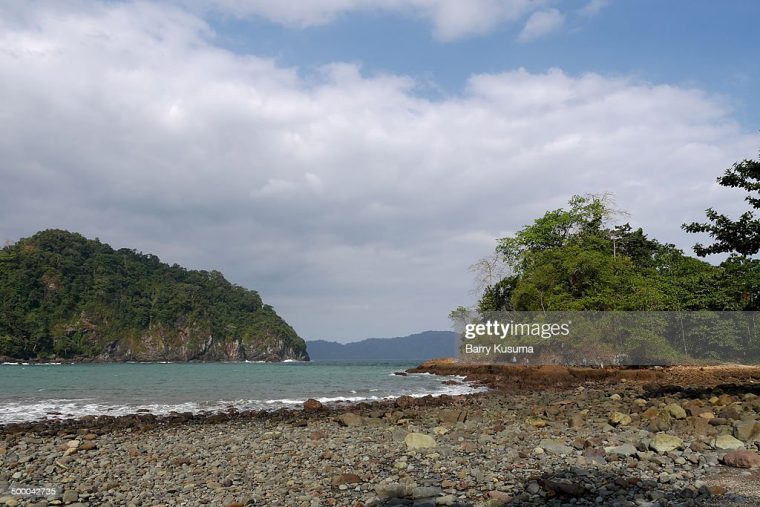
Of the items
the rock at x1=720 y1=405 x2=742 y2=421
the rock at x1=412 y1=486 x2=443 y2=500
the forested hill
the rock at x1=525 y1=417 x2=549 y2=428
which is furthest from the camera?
the forested hill

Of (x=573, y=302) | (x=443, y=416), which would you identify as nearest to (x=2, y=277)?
(x=573, y=302)

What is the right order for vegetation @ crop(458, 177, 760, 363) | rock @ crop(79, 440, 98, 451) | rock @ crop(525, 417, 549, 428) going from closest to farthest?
rock @ crop(79, 440, 98, 451), rock @ crop(525, 417, 549, 428), vegetation @ crop(458, 177, 760, 363)

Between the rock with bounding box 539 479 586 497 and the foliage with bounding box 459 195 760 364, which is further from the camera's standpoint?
the foliage with bounding box 459 195 760 364

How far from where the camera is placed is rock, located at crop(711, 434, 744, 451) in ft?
30.8

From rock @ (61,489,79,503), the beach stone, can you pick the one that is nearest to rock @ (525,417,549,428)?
the beach stone

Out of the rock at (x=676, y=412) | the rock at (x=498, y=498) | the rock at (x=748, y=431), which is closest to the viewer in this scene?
the rock at (x=498, y=498)

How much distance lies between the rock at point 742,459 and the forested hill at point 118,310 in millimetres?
138133

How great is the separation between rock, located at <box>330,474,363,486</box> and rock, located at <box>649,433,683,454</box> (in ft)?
17.7

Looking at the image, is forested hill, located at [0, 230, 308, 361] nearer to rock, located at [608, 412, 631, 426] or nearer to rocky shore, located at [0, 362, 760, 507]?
rocky shore, located at [0, 362, 760, 507]

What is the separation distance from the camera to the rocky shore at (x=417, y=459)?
25.0 ft

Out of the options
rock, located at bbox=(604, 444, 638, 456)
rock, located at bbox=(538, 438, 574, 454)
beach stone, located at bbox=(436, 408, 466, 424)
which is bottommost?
beach stone, located at bbox=(436, 408, 466, 424)

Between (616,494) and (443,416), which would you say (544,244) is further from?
(616,494)

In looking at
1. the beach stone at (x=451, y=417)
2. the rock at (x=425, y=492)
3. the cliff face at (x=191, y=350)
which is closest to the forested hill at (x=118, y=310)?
the cliff face at (x=191, y=350)

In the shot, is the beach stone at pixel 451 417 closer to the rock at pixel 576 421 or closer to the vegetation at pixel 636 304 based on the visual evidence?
the rock at pixel 576 421
